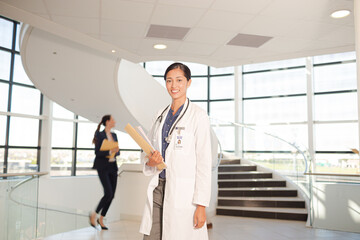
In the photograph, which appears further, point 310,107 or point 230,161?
point 310,107

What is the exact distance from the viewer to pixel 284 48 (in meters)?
6.18

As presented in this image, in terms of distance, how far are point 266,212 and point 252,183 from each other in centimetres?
156

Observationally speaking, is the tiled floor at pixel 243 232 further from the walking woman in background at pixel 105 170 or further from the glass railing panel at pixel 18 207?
the glass railing panel at pixel 18 207

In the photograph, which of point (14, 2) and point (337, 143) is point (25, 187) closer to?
point (14, 2)

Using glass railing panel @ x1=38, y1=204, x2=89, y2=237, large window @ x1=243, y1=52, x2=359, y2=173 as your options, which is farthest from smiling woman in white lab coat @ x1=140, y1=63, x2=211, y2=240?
large window @ x1=243, y1=52, x2=359, y2=173

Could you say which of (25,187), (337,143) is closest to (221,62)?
(25,187)

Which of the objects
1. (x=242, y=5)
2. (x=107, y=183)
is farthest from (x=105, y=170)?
(x=242, y=5)

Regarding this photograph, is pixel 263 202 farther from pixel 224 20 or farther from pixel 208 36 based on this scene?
pixel 224 20

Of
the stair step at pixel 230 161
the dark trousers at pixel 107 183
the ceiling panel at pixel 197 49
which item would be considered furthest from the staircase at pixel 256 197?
the ceiling panel at pixel 197 49

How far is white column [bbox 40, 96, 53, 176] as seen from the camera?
1242cm

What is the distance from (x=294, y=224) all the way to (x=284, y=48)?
3215 mm

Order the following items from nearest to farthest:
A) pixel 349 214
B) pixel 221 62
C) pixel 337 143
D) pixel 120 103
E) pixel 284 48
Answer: pixel 349 214 → pixel 284 48 → pixel 221 62 → pixel 120 103 → pixel 337 143

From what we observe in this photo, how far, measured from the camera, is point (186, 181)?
195cm

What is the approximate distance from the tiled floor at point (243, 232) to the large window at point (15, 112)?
7246mm
